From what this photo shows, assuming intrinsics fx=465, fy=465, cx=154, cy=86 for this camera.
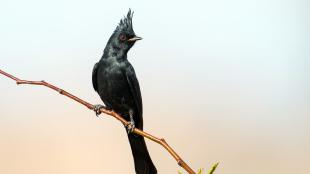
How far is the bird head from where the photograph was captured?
8.50 ft

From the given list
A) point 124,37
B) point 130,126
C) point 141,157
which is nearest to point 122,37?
point 124,37

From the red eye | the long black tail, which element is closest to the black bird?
the red eye

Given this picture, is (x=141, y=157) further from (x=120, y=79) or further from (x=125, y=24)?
(x=120, y=79)

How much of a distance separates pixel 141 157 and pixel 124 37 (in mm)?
911

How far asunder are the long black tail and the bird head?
1.95 feet

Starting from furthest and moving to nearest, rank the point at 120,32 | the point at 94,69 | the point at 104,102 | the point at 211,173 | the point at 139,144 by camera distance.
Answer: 1. the point at 94,69
2. the point at 104,102
3. the point at 120,32
4. the point at 139,144
5. the point at 211,173

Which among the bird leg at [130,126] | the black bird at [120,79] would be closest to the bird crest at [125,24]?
the black bird at [120,79]

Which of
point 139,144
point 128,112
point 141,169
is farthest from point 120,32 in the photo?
point 141,169

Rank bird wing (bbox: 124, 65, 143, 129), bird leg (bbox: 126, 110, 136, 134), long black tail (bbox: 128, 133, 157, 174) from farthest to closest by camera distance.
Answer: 1. bird wing (bbox: 124, 65, 143, 129)
2. bird leg (bbox: 126, 110, 136, 134)
3. long black tail (bbox: 128, 133, 157, 174)

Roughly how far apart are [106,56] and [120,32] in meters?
0.51

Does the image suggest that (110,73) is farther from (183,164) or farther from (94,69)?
(183,164)

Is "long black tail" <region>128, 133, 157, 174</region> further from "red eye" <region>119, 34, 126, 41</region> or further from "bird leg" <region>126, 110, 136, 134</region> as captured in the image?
"red eye" <region>119, 34, 126, 41</region>

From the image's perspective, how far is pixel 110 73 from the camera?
125 inches

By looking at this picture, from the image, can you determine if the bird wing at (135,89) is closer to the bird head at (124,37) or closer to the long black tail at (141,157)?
the bird head at (124,37)
